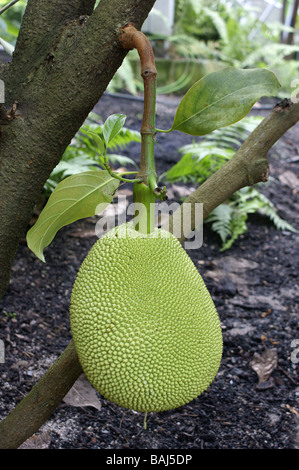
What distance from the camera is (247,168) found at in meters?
0.74

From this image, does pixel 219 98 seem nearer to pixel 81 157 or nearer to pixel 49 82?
pixel 49 82

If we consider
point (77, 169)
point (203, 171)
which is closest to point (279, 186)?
point (203, 171)

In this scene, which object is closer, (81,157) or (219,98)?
(219,98)

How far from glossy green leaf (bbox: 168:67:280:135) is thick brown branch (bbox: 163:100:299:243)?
0.20 m

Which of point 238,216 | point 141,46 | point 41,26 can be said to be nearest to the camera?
point 141,46

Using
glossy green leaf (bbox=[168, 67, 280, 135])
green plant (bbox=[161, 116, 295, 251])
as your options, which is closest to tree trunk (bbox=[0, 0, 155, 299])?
glossy green leaf (bbox=[168, 67, 280, 135])

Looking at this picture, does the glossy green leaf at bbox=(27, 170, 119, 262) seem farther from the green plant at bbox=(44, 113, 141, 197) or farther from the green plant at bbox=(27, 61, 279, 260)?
the green plant at bbox=(44, 113, 141, 197)

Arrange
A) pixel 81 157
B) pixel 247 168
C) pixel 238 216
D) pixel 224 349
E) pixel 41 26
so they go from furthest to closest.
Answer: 1. pixel 238 216
2. pixel 81 157
3. pixel 224 349
4. pixel 247 168
5. pixel 41 26

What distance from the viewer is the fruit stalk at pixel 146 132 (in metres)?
0.49

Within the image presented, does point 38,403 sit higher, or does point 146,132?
point 146,132

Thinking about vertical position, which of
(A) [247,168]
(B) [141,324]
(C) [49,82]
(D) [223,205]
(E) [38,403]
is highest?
(C) [49,82]

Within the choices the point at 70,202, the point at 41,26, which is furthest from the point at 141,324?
the point at 41,26

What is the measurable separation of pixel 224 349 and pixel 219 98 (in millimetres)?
843
